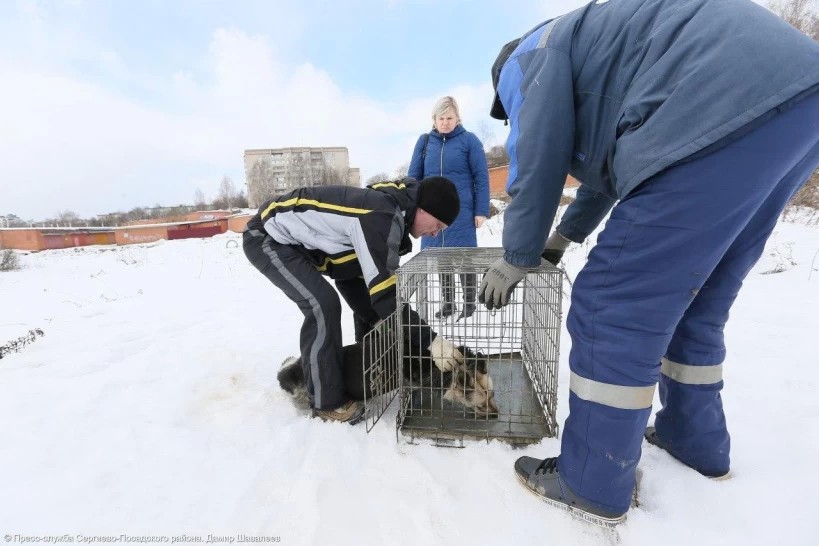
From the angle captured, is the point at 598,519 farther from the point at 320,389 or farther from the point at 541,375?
the point at 320,389

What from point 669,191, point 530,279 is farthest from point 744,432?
point 669,191

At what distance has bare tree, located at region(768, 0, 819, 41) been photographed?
416 inches

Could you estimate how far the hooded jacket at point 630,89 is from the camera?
970 millimetres

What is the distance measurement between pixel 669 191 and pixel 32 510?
247 cm

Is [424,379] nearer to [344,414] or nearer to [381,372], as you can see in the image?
[381,372]

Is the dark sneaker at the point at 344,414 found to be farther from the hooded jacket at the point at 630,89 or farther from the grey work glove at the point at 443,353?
the hooded jacket at the point at 630,89

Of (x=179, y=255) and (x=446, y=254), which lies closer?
(x=446, y=254)

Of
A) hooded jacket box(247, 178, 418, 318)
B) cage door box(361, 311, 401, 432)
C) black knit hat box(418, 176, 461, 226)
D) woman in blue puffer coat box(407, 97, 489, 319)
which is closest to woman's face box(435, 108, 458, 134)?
woman in blue puffer coat box(407, 97, 489, 319)

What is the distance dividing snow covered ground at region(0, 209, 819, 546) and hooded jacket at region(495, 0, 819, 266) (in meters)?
0.98

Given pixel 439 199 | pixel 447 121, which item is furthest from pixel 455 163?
pixel 439 199

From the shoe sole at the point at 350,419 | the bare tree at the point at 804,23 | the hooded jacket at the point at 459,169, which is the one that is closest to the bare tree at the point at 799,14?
the bare tree at the point at 804,23

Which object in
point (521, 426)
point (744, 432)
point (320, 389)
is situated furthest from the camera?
point (320, 389)

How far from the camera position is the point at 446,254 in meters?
2.48

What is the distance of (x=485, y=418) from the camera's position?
2004mm
